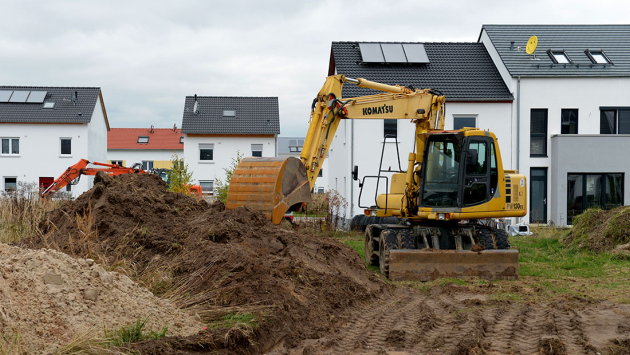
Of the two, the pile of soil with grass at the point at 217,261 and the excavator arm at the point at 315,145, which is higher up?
the excavator arm at the point at 315,145

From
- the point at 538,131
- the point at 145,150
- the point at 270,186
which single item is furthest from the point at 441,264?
the point at 145,150

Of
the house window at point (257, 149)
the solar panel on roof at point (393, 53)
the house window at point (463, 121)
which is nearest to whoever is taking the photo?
the house window at point (463, 121)

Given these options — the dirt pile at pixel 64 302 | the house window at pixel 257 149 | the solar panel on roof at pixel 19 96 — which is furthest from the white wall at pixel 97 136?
the dirt pile at pixel 64 302

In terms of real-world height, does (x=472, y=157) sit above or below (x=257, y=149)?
below

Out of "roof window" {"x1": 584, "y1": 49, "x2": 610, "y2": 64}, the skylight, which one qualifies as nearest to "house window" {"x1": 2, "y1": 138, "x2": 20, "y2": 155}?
the skylight

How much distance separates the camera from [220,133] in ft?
115

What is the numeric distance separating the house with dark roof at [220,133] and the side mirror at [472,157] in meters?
25.3

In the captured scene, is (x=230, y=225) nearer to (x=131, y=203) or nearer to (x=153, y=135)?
(x=131, y=203)

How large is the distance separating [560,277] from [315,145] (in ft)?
17.1

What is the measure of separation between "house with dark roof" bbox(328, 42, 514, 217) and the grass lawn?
6.33 meters

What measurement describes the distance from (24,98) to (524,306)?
1381 inches

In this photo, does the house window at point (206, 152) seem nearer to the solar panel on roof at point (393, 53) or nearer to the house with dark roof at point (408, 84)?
the house with dark roof at point (408, 84)

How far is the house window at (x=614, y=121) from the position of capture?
22.3m

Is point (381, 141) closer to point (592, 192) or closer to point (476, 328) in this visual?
point (592, 192)
